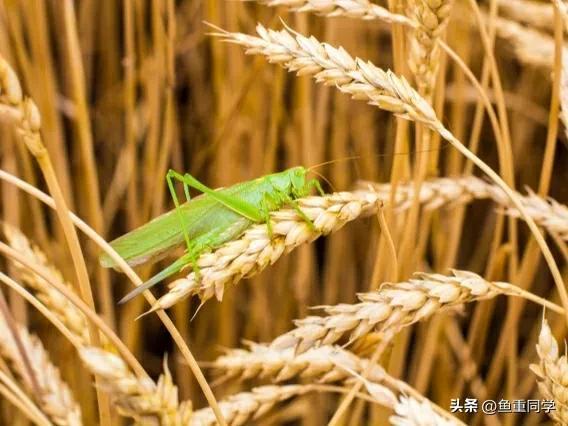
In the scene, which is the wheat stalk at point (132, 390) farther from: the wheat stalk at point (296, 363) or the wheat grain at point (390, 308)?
the wheat stalk at point (296, 363)

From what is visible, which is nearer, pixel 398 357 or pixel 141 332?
pixel 398 357

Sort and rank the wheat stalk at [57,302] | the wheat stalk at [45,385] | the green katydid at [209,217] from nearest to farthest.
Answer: the wheat stalk at [45,385]
the wheat stalk at [57,302]
the green katydid at [209,217]

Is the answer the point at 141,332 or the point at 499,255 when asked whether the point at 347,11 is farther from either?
the point at 141,332

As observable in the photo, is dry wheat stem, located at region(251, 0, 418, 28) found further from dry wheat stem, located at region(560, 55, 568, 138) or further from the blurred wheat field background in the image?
dry wheat stem, located at region(560, 55, 568, 138)

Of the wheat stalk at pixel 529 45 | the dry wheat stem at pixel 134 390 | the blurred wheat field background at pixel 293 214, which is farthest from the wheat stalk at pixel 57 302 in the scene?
the wheat stalk at pixel 529 45

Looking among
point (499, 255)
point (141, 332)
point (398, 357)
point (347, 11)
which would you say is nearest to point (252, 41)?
point (347, 11)

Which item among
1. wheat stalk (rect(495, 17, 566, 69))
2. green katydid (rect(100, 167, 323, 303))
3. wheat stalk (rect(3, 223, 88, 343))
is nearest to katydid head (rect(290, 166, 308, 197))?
green katydid (rect(100, 167, 323, 303))

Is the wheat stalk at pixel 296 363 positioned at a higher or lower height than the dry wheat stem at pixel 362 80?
lower

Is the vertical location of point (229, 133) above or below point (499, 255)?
above
